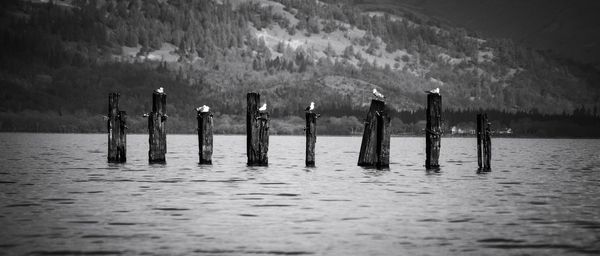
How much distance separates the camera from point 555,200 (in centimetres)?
4350

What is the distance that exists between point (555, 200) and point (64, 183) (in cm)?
2411

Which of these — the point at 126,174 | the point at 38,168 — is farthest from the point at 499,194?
the point at 38,168

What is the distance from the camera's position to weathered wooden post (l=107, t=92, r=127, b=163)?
61172 millimetres

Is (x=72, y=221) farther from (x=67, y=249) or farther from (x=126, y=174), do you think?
(x=126, y=174)

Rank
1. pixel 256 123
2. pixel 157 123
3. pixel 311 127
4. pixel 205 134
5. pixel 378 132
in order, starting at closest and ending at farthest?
1. pixel 378 132
2. pixel 256 123
3. pixel 157 123
4. pixel 311 127
5. pixel 205 134

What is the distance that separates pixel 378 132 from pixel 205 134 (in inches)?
449

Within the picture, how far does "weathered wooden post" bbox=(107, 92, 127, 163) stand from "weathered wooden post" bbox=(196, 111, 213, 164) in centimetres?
462

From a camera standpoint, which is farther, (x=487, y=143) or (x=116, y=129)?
(x=116, y=129)

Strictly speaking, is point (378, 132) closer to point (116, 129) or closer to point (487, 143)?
point (487, 143)

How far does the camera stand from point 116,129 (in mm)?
62031

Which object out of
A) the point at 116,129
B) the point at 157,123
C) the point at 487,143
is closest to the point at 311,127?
the point at 157,123

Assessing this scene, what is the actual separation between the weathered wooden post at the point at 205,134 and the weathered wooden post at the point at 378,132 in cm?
926

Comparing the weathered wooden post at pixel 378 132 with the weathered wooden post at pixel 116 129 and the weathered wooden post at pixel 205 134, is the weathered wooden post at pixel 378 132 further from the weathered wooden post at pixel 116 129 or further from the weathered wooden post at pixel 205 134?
the weathered wooden post at pixel 116 129

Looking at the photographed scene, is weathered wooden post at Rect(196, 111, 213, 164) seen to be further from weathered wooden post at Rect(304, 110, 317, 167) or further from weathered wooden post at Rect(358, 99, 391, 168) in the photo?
weathered wooden post at Rect(358, 99, 391, 168)
